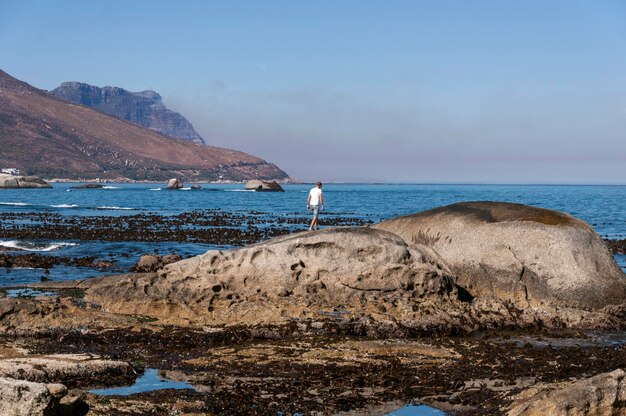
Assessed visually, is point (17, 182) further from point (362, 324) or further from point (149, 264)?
point (362, 324)

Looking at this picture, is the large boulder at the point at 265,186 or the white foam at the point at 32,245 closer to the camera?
the white foam at the point at 32,245

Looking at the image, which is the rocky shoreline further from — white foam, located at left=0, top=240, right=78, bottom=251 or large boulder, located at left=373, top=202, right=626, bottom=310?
white foam, located at left=0, top=240, right=78, bottom=251

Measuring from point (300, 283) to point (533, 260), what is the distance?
18.9ft

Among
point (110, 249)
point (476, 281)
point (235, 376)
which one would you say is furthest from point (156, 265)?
point (235, 376)

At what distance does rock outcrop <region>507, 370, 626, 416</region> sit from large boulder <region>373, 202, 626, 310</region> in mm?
8979

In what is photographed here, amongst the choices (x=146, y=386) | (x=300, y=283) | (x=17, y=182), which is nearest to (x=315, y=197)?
(x=300, y=283)

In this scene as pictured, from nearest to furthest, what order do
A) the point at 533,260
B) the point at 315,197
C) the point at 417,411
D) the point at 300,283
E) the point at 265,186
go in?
the point at 417,411 → the point at 300,283 → the point at 533,260 → the point at 315,197 → the point at 265,186

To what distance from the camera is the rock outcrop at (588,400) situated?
8.86m

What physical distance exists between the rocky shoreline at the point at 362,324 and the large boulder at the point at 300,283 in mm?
37

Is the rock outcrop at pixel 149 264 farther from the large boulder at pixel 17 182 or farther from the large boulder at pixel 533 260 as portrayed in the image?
the large boulder at pixel 17 182

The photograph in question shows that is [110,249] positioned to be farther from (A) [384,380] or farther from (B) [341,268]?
(A) [384,380]

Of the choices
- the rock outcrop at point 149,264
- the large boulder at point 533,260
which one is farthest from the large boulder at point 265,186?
the large boulder at point 533,260

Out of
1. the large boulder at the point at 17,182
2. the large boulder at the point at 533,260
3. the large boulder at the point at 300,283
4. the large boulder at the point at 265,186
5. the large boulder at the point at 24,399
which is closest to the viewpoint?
the large boulder at the point at 24,399

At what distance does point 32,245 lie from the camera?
35812 mm
